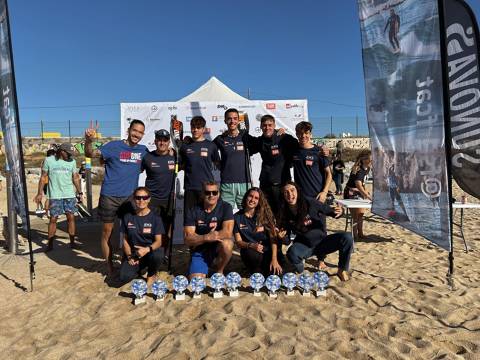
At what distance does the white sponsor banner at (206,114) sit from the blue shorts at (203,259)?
185 cm

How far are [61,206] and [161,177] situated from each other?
7.67 feet

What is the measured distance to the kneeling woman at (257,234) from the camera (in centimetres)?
396

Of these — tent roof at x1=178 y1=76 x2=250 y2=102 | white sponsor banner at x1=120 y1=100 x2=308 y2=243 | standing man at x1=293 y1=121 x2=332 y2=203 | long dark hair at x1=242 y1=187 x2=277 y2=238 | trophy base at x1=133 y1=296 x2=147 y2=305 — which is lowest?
trophy base at x1=133 y1=296 x2=147 y2=305

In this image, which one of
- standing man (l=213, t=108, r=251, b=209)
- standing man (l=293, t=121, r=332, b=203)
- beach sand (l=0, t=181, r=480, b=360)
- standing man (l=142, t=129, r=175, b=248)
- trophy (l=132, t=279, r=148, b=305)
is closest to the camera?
beach sand (l=0, t=181, r=480, b=360)

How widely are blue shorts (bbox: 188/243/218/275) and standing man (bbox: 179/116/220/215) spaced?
64 centimetres

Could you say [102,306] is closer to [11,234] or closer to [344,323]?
[344,323]

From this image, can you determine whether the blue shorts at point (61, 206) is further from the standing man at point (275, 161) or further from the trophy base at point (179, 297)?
the standing man at point (275, 161)

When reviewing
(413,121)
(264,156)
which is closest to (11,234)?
(264,156)

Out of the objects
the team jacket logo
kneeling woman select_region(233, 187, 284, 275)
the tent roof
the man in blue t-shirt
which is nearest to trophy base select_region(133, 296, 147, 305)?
the man in blue t-shirt

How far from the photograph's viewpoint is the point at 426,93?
3.22 m

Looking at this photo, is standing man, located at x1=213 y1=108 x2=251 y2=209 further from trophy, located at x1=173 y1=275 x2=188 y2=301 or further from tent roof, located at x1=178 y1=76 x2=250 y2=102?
tent roof, located at x1=178 y1=76 x2=250 y2=102

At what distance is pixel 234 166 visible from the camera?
461 centimetres

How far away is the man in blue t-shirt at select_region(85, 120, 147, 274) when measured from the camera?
4.38m

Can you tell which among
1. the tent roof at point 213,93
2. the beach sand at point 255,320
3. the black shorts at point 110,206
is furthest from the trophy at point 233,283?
the tent roof at point 213,93
